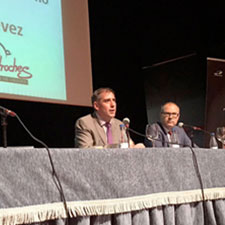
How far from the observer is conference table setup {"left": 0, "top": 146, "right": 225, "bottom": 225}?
42.1 inches

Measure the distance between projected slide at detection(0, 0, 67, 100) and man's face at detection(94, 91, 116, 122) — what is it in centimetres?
59

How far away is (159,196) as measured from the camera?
4.61ft

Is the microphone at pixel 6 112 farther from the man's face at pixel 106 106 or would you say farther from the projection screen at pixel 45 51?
the projection screen at pixel 45 51

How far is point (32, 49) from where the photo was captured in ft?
10.8

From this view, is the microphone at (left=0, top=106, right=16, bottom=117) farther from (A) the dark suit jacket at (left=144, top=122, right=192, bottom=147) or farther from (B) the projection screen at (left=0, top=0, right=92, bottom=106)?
(B) the projection screen at (left=0, top=0, right=92, bottom=106)

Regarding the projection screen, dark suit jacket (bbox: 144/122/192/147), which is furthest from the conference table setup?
the projection screen

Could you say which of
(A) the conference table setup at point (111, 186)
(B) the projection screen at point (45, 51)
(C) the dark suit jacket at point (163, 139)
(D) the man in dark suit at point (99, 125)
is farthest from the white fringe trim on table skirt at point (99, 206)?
(B) the projection screen at point (45, 51)

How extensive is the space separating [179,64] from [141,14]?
2.44ft

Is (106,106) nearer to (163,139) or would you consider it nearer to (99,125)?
(99,125)

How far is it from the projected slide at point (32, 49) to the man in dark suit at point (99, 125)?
57 cm

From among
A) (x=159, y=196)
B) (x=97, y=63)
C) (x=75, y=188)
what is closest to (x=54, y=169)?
(x=75, y=188)

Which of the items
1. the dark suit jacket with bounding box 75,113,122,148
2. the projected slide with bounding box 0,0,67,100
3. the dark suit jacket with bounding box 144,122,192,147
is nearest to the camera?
the dark suit jacket with bounding box 144,122,192,147

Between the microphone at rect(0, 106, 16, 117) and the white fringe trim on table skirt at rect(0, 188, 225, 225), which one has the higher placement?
the microphone at rect(0, 106, 16, 117)

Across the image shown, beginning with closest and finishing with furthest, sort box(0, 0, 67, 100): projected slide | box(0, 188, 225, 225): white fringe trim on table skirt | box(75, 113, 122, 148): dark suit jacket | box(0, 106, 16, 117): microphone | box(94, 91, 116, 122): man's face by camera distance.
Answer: box(0, 188, 225, 225): white fringe trim on table skirt → box(0, 106, 16, 117): microphone → box(75, 113, 122, 148): dark suit jacket → box(94, 91, 116, 122): man's face → box(0, 0, 67, 100): projected slide
